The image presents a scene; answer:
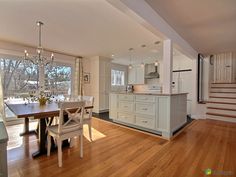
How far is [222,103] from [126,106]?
3.77 meters

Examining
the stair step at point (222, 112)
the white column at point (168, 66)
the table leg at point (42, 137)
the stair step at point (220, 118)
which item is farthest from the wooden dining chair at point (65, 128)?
the stair step at point (222, 112)

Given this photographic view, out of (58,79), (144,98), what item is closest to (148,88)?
(144,98)

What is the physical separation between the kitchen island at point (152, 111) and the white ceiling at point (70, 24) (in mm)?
1561

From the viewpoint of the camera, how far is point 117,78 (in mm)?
7297

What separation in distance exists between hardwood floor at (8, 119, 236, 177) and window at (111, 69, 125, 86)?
162 inches

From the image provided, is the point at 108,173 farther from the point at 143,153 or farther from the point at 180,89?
the point at 180,89

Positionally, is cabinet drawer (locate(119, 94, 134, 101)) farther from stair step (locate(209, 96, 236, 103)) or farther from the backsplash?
stair step (locate(209, 96, 236, 103))

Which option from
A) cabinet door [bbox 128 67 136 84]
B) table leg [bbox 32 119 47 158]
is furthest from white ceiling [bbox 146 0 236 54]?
cabinet door [bbox 128 67 136 84]

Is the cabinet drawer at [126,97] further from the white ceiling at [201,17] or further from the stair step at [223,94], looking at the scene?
the stair step at [223,94]

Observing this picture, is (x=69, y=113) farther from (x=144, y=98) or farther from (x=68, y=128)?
(x=144, y=98)

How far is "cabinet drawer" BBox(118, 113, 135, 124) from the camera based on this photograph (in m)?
3.76

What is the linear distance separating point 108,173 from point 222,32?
12.6 feet

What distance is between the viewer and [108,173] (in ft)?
6.04

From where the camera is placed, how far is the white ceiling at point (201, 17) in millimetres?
2145
